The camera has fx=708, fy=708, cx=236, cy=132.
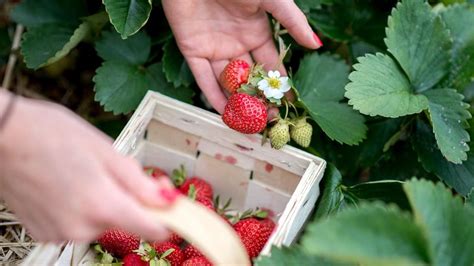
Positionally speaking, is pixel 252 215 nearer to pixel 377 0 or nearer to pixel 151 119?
pixel 151 119

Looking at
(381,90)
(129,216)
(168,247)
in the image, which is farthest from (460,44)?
(129,216)

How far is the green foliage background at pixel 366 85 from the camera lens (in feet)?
3.80

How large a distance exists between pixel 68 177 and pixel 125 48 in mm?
686

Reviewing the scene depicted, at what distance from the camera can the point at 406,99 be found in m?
1.24

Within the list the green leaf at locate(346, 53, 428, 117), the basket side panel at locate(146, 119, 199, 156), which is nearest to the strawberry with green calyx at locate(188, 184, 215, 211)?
the basket side panel at locate(146, 119, 199, 156)

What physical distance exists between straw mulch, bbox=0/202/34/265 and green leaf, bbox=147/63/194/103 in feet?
1.19

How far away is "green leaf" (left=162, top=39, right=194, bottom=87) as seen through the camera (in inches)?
53.9

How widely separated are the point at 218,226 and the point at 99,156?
178 mm

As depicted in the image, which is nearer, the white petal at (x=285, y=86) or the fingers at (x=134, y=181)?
the fingers at (x=134, y=181)

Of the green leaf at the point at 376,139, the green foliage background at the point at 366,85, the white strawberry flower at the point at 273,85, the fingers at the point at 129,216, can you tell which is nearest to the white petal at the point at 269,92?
the white strawberry flower at the point at 273,85

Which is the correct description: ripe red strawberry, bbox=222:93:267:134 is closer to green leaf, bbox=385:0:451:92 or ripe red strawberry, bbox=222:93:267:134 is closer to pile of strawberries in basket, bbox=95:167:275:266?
pile of strawberries in basket, bbox=95:167:275:266

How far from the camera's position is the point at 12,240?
129 centimetres

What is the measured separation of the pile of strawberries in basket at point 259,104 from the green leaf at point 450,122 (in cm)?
23

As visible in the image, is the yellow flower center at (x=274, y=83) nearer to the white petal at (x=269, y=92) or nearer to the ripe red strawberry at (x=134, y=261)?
the white petal at (x=269, y=92)
